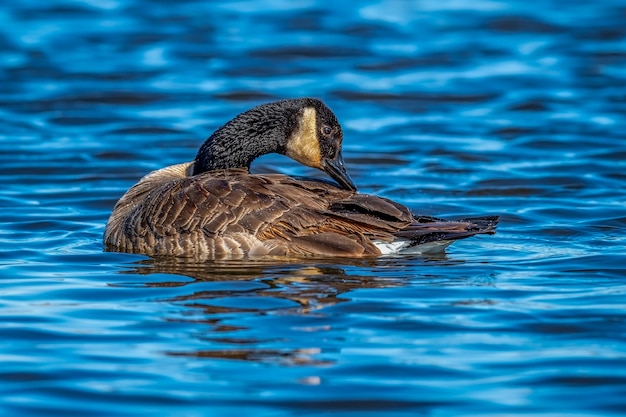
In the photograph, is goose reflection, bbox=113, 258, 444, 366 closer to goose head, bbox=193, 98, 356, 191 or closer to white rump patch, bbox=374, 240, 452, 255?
white rump patch, bbox=374, 240, 452, 255

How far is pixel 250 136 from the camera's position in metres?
11.1

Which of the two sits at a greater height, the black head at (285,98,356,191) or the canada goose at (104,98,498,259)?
the black head at (285,98,356,191)

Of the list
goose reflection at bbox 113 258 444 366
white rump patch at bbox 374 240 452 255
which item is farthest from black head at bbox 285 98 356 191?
goose reflection at bbox 113 258 444 366

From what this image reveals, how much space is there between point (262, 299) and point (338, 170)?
2898mm

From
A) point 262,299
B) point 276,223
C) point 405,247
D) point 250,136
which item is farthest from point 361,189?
point 262,299

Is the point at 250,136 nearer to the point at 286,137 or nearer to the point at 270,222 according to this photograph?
the point at 286,137

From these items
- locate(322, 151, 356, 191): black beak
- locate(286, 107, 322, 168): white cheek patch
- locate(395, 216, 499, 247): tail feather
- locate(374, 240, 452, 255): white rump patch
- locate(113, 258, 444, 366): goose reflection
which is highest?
locate(286, 107, 322, 168): white cheek patch

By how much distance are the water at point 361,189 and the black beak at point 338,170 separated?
130 centimetres

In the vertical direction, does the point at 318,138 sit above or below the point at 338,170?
above

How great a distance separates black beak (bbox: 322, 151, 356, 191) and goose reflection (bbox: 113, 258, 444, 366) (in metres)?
1.44

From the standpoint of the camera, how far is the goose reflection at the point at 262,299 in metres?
7.27

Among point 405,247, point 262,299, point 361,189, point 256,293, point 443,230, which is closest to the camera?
point 262,299

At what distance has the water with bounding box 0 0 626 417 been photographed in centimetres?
680

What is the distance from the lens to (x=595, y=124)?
17656 mm
